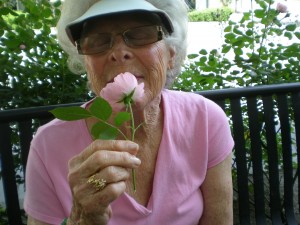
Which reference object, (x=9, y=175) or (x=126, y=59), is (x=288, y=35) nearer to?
(x=126, y=59)

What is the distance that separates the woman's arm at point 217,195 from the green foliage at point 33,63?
2.77ft

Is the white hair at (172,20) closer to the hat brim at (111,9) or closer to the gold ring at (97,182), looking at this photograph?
the hat brim at (111,9)

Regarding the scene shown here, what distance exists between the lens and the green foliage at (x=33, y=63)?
6.84 ft

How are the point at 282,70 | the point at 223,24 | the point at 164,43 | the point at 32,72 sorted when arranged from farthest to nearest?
the point at 223,24, the point at 282,70, the point at 32,72, the point at 164,43

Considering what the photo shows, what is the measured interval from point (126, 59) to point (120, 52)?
31mm

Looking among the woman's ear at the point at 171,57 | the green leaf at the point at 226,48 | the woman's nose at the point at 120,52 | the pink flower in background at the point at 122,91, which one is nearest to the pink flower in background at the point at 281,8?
the green leaf at the point at 226,48

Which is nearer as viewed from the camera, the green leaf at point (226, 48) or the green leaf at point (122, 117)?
the green leaf at point (122, 117)

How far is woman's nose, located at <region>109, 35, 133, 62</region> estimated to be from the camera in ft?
4.67

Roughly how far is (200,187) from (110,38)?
72 cm

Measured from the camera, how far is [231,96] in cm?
217

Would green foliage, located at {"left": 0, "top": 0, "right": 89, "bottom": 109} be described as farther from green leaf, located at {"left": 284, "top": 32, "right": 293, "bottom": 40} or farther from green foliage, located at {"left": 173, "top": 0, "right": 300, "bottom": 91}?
green leaf, located at {"left": 284, "top": 32, "right": 293, "bottom": 40}

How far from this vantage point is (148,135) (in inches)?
64.9

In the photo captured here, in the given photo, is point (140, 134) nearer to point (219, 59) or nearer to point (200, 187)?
point (200, 187)

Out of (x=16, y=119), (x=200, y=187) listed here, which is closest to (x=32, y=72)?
(x=16, y=119)
